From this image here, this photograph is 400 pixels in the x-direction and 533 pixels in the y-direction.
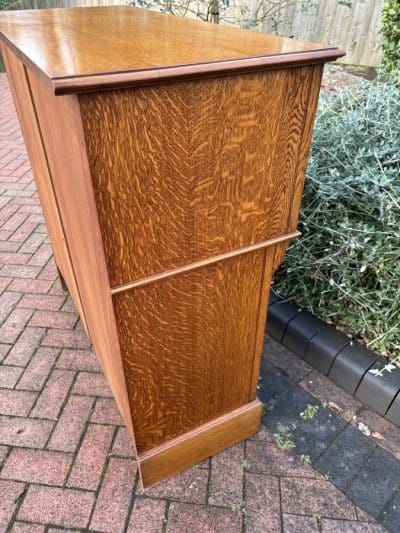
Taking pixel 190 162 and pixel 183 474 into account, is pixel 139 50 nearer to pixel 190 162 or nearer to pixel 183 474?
pixel 190 162

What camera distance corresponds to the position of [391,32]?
10.5 ft

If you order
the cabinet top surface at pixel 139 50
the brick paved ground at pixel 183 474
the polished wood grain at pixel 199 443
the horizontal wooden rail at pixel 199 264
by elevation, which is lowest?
the brick paved ground at pixel 183 474

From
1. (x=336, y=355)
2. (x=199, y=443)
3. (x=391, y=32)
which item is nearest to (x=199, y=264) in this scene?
(x=199, y=443)

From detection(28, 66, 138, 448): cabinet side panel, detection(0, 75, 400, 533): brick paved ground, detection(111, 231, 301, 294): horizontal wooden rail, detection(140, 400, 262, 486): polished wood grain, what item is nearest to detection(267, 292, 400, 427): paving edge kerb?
detection(0, 75, 400, 533): brick paved ground

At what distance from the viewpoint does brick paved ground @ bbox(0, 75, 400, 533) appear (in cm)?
159

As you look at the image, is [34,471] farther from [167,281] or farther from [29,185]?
[29,185]

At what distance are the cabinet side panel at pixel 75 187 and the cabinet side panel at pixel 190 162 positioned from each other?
4 centimetres

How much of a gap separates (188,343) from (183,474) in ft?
2.28

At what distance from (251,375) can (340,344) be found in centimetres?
64

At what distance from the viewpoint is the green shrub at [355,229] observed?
74.8 inches

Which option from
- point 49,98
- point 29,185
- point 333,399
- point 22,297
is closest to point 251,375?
point 333,399

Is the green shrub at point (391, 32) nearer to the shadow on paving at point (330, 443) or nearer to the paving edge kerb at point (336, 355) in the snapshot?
the paving edge kerb at point (336, 355)

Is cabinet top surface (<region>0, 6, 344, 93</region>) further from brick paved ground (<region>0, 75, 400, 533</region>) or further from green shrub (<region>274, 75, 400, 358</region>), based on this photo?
brick paved ground (<region>0, 75, 400, 533</region>)

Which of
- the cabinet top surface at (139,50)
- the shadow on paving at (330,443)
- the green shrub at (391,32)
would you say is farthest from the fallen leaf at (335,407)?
the green shrub at (391,32)
